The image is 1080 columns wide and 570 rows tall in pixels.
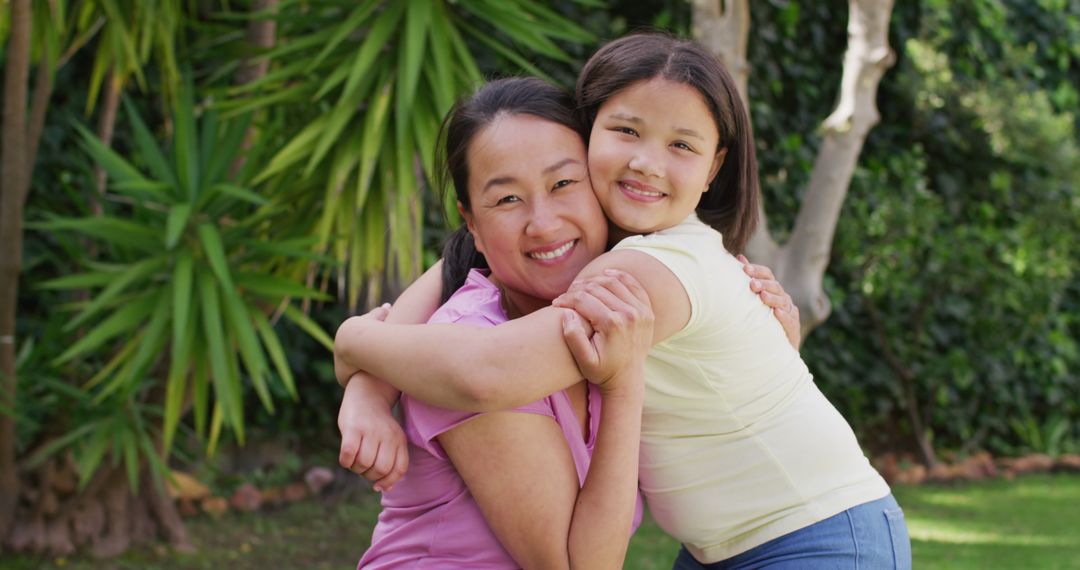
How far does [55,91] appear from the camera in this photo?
5.30 m

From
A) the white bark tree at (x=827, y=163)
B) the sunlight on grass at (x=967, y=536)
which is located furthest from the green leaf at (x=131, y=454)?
the sunlight on grass at (x=967, y=536)

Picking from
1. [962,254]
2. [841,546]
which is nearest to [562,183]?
[841,546]

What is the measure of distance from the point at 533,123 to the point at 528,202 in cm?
12

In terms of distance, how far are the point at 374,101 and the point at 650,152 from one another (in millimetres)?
2442

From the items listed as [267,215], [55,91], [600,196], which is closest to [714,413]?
[600,196]

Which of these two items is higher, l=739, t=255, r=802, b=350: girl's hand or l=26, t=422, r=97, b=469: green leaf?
l=739, t=255, r=802, b=350: girl's hand

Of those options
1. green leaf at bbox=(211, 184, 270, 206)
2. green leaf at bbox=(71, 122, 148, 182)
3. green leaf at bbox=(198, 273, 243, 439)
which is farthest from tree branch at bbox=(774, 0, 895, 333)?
green leaf at bbox=(71, 122, 148, 182)

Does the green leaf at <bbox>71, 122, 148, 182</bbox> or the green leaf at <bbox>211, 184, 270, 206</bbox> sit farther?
the green leaf at <bbox>71, 122, 148, 182</bbox>

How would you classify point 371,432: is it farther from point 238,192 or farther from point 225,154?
point 225,154

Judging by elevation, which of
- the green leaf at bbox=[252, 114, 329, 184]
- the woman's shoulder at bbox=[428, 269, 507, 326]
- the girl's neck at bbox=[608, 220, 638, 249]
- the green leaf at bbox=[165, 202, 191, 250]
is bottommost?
the green leaf at bbox=[165, 202, 191, 250]

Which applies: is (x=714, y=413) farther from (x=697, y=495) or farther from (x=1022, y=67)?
(x=1022, y=67)

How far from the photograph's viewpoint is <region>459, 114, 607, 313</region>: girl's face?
5.74ft

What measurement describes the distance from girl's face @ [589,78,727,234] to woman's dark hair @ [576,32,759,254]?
2 cm

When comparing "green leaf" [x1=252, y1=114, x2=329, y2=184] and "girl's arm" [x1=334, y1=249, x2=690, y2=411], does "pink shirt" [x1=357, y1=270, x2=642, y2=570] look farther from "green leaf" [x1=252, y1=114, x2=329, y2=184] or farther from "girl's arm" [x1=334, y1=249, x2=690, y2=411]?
"green leaf" [x1=252, y1=114, x2=329, y2=184]
